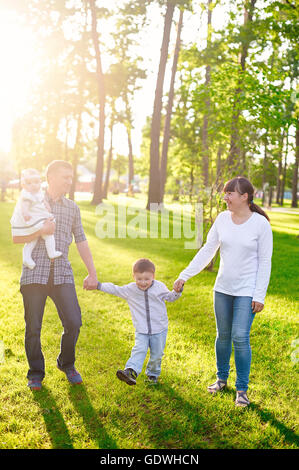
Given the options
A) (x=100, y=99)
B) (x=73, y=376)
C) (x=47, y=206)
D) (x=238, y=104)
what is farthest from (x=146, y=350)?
(x=100, y=99)

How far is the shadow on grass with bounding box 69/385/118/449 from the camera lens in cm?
375

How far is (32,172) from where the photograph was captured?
4.16 metres

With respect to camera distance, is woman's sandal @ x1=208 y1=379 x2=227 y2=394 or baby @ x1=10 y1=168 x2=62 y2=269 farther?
woman's sandal @ x1=208 y1=379 x2=227 y2=394

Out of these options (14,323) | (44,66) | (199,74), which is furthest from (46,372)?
(44,66)

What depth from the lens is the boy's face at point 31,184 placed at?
13.5ft

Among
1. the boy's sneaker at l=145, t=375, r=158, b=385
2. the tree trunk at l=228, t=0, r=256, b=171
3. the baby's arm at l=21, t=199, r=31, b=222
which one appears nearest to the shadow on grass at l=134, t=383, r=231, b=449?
the boy's sneaker at l=145, t=375, r=158, b=385

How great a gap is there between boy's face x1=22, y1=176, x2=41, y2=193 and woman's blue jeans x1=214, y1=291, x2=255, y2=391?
2116mm

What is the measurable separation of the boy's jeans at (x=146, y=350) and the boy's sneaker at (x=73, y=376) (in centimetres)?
65

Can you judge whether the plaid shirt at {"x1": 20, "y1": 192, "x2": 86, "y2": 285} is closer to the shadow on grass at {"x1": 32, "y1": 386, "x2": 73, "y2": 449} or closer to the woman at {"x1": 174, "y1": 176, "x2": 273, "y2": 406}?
the shadow on grass at {"x1": 32, "y1": 386, "x2": 73, "y2": 449}

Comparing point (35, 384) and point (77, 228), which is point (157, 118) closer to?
point (77, 228)

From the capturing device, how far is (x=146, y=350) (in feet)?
15.5

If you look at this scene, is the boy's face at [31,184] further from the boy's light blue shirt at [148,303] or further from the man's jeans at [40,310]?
the boy's light blue shirt at [148,303]

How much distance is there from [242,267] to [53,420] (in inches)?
90.9
